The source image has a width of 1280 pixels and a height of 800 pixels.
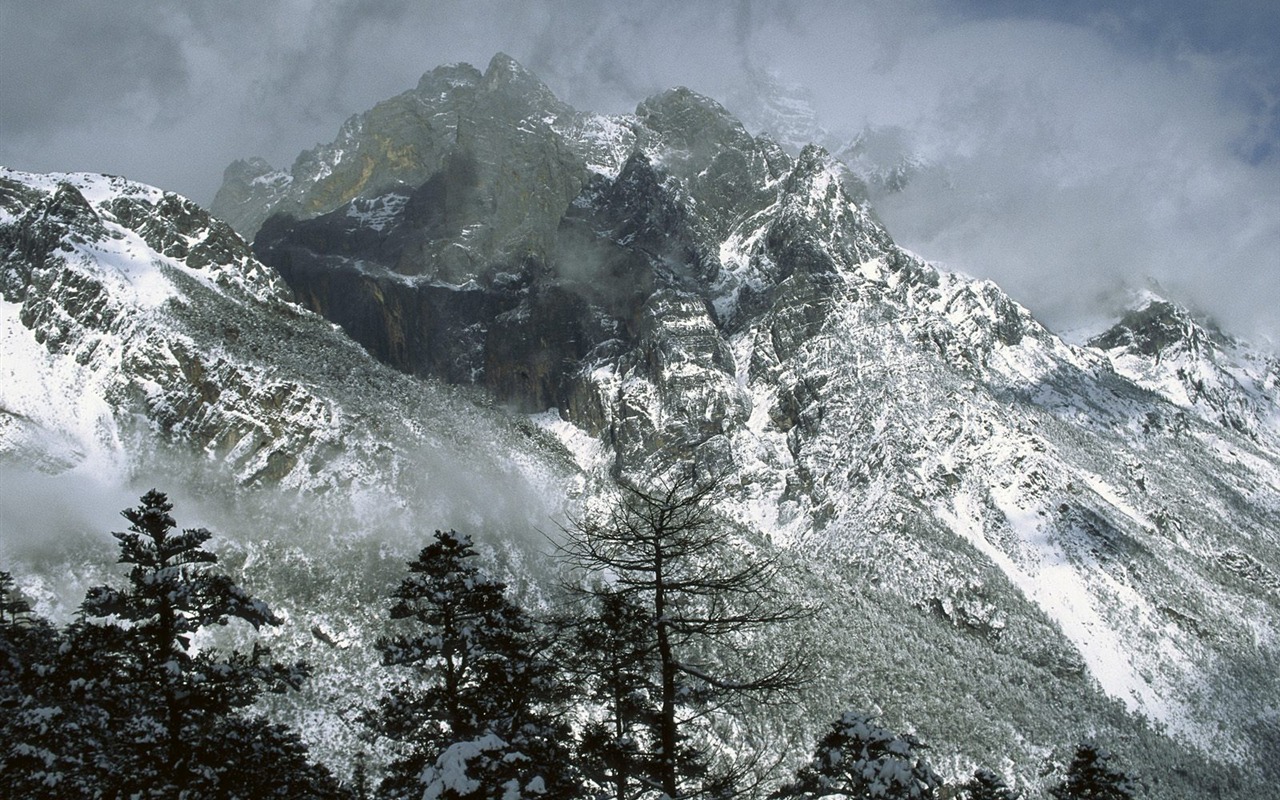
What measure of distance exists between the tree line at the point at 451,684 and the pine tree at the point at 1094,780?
1834 cm

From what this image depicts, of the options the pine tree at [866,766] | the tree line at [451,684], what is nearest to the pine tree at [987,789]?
the pine tree at [866,766]

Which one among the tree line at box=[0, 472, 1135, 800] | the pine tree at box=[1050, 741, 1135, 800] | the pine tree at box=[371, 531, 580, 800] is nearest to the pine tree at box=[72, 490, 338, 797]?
the tree line at box=[0, 472, 1135, 800]

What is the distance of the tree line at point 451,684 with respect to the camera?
51.4 ft

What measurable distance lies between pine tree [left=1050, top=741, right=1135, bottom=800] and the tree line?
722 inches

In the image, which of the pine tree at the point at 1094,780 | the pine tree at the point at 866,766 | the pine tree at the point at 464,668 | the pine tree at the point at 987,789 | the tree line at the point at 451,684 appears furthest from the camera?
the pine tree at the point at 987,789

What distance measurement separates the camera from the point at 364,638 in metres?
133

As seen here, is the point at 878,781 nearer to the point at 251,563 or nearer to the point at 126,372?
the point at 251,563

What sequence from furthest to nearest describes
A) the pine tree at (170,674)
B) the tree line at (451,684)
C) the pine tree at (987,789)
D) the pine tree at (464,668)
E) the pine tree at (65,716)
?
the pine tree at (987,789), the pine tree at (464,668), the pine tree at (170,674), the pine tree at (65,716), the tree line at (451,684)

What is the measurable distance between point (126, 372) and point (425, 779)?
676 feet

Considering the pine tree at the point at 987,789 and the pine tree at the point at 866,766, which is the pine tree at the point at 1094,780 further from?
the pine tree at the point at 866,766

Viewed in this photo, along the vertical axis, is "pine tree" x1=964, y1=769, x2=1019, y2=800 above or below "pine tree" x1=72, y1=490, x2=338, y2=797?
above

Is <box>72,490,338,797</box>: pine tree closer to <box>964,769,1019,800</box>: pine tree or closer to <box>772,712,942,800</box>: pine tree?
<box>772,712,942,800</box>: pine tree

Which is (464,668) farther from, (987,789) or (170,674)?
(987,789)

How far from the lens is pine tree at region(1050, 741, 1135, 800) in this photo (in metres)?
38.6
